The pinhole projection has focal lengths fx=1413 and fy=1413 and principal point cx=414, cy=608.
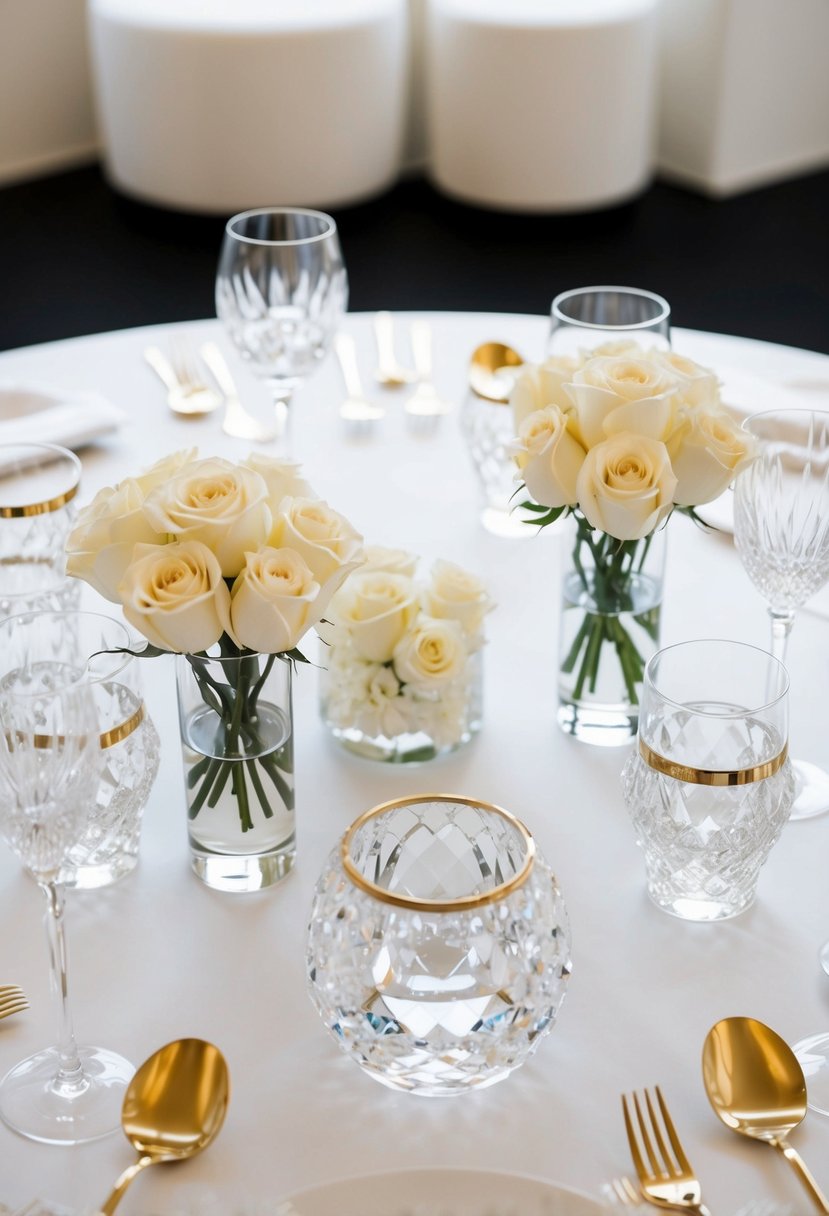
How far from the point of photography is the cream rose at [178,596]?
0.79m

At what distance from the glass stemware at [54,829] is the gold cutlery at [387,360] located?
0.89 meters

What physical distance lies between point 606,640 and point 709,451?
180 millimetres

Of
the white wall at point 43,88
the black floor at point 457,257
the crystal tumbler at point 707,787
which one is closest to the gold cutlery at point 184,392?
the crystal tumbler at point 707,787

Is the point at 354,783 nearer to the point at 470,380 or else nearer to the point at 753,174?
the point at 470,380

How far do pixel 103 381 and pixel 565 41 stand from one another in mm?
2753

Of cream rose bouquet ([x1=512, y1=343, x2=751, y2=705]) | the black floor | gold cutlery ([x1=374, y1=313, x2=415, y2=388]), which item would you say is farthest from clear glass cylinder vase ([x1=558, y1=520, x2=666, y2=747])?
the black floor

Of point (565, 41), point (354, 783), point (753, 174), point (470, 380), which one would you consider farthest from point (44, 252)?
point (354, 783)

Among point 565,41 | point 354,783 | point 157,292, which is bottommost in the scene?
point 157,292

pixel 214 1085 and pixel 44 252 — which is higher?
pixel 214 1085

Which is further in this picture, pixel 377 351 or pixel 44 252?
pixel 44 252

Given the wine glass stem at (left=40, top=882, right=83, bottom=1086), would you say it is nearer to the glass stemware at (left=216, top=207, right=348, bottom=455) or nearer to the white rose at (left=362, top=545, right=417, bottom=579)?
the white rose at (left=362, top=545, right=417, bottom=579)

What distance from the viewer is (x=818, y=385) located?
5.01ft

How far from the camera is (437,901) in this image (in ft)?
2.27

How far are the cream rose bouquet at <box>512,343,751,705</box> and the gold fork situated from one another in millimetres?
379
